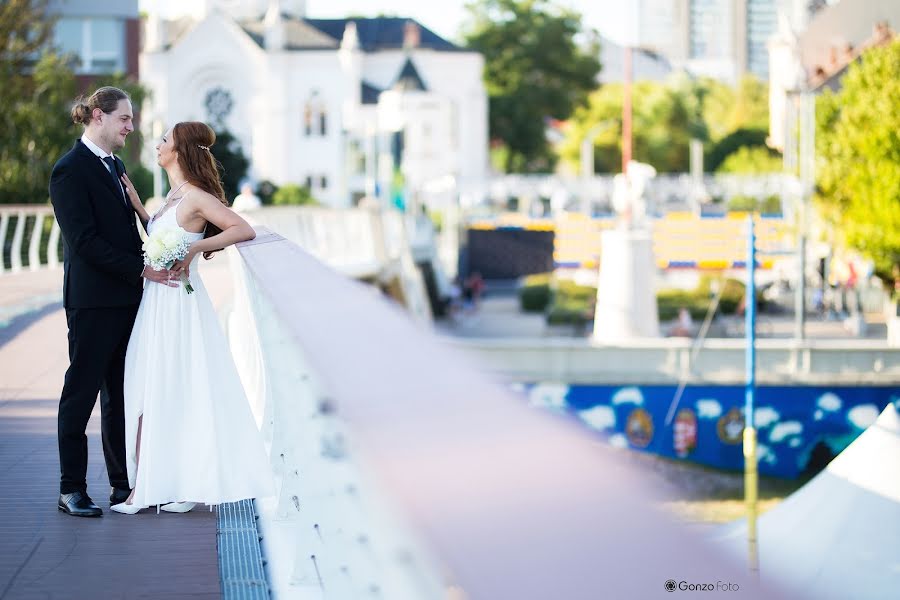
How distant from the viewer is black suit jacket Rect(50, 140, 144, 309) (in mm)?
6262

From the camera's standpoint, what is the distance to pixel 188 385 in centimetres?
633

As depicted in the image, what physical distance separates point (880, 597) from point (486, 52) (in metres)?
109

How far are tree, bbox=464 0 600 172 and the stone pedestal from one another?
81.6 metres

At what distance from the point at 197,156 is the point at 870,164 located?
111ft

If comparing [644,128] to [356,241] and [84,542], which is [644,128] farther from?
[84,542]

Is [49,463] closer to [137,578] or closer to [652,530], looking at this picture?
[137,578]

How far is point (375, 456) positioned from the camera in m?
2.36

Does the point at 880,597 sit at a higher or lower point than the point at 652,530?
lower

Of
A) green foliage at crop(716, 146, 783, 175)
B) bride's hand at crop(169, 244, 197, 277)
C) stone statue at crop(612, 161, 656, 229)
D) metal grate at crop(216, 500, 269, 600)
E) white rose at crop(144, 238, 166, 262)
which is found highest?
green foliage at crop(716, 146, 783, 175)

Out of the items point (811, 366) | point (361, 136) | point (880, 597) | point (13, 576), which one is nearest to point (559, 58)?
point (361, 136)

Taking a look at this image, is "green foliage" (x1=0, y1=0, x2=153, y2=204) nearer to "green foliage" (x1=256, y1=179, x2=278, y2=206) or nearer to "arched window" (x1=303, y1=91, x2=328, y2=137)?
"green foliage" (x1=256, y1=179, x2=278, y2=206)


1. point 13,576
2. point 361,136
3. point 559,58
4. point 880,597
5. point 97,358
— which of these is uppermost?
point 559,58

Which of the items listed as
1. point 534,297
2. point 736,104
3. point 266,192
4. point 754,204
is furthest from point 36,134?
point 736,104

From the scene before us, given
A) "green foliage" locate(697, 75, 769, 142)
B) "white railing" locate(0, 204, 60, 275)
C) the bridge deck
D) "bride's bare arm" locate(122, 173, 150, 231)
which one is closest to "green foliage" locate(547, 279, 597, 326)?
"white railing" locate(0, 204, 60, 275)
